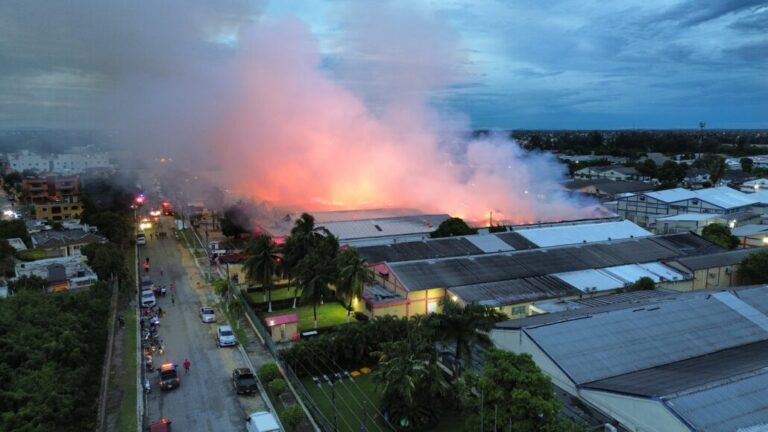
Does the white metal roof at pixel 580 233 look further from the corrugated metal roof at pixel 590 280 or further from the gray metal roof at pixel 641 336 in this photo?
the gray metal roof at pixel 641 336

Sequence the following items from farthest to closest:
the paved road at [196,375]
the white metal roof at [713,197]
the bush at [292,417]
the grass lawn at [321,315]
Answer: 1. the white metal roof at [713,197]
2. the grass lawn at [321,315]
3. the paved road at [196,375]
4. the bush at [292,417]

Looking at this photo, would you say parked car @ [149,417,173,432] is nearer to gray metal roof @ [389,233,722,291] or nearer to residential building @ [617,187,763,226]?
gray metal roof @ [389,233,722,291]

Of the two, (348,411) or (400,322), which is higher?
(400,322)

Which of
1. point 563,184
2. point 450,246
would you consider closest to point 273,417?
point 450,246

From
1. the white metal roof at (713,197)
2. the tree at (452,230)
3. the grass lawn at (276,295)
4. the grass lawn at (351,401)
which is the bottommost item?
the grass lawn at (276,295)

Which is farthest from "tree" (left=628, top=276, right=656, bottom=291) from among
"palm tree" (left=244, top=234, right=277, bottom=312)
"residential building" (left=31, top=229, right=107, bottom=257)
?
"residential building" (left=31, top=229, right=107, bottom=257)

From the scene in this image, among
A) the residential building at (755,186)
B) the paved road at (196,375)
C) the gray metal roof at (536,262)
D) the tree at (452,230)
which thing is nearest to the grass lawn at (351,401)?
the paved road at (196,375)

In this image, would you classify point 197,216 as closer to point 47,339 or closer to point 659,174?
point 47,339
